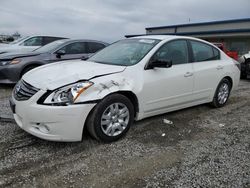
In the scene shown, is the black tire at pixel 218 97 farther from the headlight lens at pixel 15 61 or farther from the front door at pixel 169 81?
the headlight lens at pixel 15 61

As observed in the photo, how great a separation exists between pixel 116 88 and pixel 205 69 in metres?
2.22

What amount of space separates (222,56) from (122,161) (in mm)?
3604

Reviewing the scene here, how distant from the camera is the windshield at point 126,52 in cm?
421

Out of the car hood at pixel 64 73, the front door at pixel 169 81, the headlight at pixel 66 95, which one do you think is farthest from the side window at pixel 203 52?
the headlight at pixel 66 95

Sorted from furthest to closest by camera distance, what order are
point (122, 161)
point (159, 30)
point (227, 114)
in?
point (159, 30) → point (227, 114) → point (122, 161)

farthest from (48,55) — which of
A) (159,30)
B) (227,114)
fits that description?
(159,30)

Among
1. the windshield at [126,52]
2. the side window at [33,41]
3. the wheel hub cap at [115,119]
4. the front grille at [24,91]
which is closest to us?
the front grille at [24,91]

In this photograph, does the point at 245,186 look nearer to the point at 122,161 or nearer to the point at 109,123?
the point at 122,161

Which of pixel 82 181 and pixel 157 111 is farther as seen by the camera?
pixel 157 111

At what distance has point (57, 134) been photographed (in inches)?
129

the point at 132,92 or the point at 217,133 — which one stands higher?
the point at 132,92

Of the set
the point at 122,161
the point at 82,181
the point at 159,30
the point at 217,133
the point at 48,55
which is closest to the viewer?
the point at 82,181

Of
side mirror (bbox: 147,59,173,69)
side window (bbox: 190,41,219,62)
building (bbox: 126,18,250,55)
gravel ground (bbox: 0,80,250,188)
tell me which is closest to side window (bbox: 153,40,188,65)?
side mirror (bbox: 147,59,173,69)

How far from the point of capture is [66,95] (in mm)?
3260
